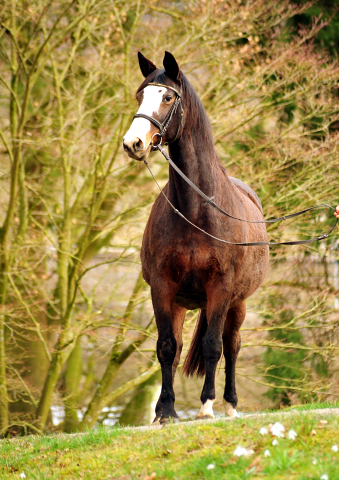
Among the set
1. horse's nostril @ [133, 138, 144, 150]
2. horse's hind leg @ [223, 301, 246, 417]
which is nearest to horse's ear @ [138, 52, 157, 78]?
horse's nostril @ [133, 138, 144, 150]

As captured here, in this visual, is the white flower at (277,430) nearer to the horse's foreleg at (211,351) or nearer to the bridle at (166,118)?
the horse's foreleg at (211,351)

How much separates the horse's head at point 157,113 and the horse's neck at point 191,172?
0.20m

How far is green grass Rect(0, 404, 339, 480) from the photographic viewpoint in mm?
3553

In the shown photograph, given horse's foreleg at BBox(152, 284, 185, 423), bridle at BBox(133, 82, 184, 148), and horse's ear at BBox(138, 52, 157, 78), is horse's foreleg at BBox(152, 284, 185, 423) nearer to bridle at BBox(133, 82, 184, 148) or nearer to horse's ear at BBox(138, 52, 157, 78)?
bridle at BBox(133, 82, 184, 148)

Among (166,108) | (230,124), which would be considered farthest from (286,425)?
(230,124)

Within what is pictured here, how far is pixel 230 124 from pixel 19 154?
12.7ft

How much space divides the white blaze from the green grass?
6.96 feet

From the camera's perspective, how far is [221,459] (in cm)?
381

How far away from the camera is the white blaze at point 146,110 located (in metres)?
4.46

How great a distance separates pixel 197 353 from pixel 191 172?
2067 mm

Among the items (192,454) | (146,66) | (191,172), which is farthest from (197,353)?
(146,66)

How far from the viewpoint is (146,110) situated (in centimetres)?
467

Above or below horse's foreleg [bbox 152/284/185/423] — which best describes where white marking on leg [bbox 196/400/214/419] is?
below

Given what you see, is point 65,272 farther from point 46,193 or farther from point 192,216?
point 192,216
